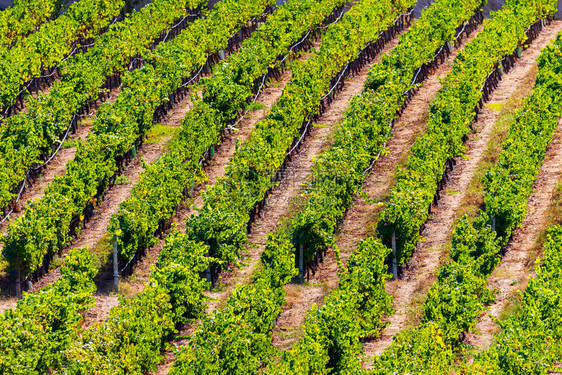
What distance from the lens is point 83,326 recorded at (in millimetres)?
38781

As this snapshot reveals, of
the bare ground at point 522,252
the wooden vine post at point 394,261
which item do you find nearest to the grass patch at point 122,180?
the wooden vine post at point 394,261

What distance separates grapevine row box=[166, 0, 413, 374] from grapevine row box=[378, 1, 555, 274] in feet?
16.2

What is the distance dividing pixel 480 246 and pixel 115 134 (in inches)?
694

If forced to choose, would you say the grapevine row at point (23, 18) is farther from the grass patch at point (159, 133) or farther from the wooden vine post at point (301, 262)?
the wooden vine post at point (301, 262)

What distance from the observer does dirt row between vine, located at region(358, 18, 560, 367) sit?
3831 cm

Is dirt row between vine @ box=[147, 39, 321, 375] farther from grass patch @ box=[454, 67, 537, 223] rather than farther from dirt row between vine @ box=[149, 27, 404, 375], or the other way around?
grass patch @ box=[454, 67, 537, 223]

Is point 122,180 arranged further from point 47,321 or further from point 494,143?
point 494,143

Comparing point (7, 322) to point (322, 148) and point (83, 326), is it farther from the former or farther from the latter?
point (322, 148)

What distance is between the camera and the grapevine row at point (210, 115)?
138 ft

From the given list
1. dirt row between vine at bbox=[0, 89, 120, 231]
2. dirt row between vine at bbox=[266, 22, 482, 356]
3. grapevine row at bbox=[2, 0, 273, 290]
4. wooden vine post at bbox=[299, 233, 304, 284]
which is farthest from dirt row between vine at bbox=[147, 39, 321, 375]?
dirt row between vine at bbox=[0, 89, 120, 231]

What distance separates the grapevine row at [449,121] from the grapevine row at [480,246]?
211 centimetres

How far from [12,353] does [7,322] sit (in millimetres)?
1379

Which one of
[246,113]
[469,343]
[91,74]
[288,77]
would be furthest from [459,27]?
[469,343]

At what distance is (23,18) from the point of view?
64.2 metres
